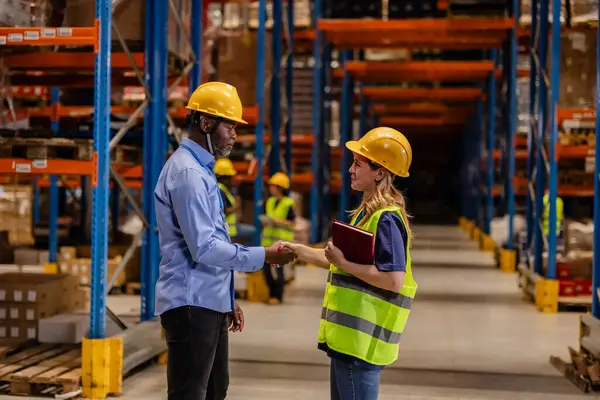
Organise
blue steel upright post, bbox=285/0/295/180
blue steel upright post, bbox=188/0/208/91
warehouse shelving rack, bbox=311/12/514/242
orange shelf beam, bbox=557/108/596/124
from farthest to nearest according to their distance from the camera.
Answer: warehouse shelving rack, bbox=311/12/514/242
blue steel upright post, bbox=285/0/295/180
orange shelf beam, bbox=557/108/596/124
blue steel upright post, bbox=188/0/208/91

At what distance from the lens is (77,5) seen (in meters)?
6.82

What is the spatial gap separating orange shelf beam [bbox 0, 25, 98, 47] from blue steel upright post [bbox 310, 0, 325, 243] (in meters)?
9.32

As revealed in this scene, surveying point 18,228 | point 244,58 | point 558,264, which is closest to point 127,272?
point 18,228

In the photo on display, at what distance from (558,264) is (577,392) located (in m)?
4.45

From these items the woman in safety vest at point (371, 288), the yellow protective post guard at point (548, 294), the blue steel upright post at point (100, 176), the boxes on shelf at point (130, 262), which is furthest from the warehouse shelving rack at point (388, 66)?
the woman in safety vest at point (371, 288)

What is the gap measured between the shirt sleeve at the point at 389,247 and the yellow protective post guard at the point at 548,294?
7.37 m

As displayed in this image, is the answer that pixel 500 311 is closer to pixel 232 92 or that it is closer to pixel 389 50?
pixel 232 92

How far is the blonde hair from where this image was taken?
3258 millimetres

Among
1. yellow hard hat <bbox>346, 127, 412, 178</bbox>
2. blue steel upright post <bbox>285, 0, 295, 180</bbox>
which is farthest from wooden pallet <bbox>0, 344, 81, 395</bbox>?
blue steel upright post <bbox>285, 0, 295, 180</bbox>

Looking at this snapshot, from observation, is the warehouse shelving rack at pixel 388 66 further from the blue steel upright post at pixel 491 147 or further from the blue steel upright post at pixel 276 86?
the blue steel upright post at pixel 276 86

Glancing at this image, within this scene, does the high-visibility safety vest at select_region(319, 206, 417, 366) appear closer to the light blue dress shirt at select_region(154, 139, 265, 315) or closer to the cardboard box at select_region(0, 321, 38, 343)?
the light blue dress shirt at select_region(154, 139, 265, 315)

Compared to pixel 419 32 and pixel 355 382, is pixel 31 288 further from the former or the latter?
pixel 419 32

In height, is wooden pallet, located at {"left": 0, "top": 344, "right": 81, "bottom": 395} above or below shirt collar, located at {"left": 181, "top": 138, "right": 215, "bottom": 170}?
below

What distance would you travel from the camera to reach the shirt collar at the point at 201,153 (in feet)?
11.5
